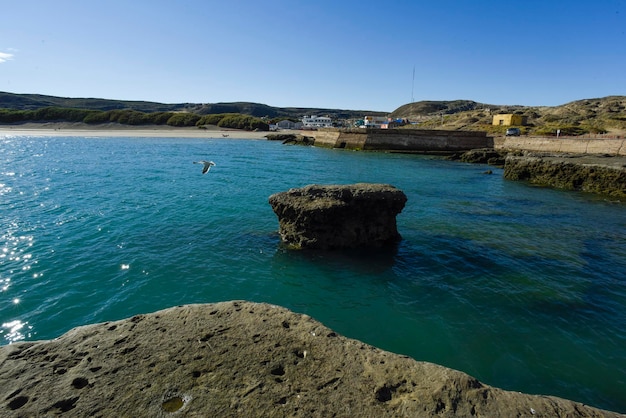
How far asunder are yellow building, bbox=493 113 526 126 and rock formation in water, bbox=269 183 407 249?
7865 centimetres

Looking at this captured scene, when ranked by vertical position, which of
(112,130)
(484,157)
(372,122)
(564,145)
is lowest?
(484,157)

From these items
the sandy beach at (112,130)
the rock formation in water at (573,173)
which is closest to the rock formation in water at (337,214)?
the rock formation in water at (573,173)

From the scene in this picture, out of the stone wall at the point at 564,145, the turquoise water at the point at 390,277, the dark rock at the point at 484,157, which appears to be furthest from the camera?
the dark rock at the point at 484,157

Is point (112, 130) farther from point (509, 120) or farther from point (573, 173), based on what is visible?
point (573, 173)

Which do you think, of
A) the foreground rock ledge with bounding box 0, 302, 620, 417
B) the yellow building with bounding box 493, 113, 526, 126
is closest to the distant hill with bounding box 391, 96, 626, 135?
the yellow building with bounding box 493, 113, 526, 126

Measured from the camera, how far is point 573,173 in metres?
30.1

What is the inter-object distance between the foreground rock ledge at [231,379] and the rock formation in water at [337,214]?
28.3 ft

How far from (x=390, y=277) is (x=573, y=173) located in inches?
1133

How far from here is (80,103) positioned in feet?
623

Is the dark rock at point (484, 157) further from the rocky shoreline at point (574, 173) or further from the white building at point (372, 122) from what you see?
the white building at point (372, 122)

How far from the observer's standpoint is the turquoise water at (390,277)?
7.91 meters

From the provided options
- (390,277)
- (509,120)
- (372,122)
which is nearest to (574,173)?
(390,277)

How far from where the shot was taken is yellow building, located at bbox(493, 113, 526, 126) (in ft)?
252

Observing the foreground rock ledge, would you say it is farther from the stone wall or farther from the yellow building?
the yellow building
